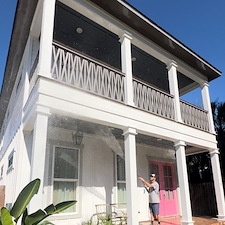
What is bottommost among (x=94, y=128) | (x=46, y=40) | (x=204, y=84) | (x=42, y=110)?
(x=42, y=110)

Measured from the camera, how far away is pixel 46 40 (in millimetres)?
4898

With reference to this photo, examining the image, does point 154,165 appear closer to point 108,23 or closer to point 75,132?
point 75,132

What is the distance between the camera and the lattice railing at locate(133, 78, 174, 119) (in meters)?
6.81

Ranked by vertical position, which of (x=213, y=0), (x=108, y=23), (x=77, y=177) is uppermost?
(x=213, y=0)

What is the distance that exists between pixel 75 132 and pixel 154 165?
399 cm

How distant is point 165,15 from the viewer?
10.2 meters

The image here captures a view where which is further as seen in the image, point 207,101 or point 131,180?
point 207,101

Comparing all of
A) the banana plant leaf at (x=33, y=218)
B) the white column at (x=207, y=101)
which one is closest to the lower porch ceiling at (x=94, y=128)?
the white column at (x=207, y=101)

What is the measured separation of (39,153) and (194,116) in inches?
234

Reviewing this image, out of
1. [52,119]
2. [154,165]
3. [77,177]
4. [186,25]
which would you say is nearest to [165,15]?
[186,25]

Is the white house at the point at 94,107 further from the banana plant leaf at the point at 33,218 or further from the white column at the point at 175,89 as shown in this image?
the banana plant leaf at the point at 33,218

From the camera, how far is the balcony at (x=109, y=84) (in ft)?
17.3

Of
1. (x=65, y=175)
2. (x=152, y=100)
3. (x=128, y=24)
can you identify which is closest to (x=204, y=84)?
(x=152, y=100)

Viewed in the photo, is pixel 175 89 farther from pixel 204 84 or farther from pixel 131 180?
pixel 131 180
